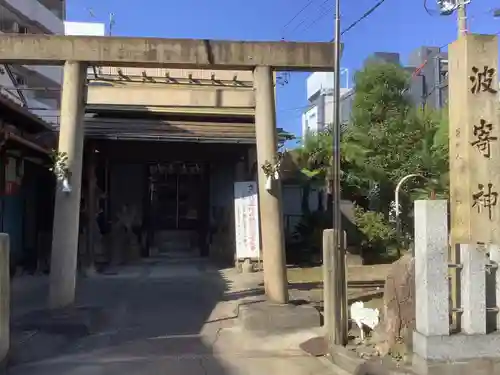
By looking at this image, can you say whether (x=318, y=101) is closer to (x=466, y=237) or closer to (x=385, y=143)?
(x=385, y=143)

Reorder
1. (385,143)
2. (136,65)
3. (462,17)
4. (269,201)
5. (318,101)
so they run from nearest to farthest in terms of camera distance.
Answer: (462,17)
(136,65)
(269,201)
(385,143)
(318,101)

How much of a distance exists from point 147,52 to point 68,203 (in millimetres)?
3061

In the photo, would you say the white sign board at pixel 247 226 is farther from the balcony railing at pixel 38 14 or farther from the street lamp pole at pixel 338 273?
the balcony railing at pixel 38 14

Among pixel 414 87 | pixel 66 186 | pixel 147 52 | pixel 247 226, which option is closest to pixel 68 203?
pixel 66 186

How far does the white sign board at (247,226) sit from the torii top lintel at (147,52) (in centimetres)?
599

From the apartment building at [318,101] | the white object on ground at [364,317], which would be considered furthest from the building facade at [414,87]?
the white object on ground at [364,317]

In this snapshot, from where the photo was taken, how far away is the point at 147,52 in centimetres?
1057

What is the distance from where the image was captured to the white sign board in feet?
52.9

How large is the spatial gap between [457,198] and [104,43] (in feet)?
22.0

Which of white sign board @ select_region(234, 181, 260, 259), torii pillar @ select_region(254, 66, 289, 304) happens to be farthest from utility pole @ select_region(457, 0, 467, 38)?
white sign board @ select_region(234, 181, 260, 259)

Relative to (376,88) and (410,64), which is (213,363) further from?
(410,64)

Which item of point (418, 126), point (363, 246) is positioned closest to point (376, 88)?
point (418, 126)

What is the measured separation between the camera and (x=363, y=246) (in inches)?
723

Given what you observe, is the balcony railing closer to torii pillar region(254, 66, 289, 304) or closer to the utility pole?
torii pillar region(254, 66, 289, 304)
